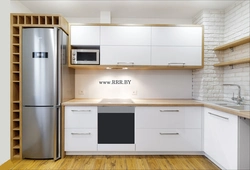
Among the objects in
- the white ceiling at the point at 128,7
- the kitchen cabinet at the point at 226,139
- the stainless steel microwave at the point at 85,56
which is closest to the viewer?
the kitchen cabinet at the point at 226,139

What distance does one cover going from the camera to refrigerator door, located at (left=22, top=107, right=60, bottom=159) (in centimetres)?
263

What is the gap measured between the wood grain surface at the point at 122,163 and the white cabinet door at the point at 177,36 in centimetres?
186

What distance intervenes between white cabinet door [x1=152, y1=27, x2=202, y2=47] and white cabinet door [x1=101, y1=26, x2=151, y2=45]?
0.48 ft

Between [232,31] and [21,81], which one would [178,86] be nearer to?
[232,31]

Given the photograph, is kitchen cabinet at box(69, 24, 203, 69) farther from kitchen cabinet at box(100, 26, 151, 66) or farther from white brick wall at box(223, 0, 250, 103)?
white brick wall at box(223, 0, 250, 103)

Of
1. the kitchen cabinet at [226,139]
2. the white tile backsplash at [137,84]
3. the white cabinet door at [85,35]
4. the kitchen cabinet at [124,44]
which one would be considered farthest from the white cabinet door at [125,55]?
the kitchen cabinet at [226,139]

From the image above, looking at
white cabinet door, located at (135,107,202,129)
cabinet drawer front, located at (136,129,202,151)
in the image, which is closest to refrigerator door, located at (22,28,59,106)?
white cabinet door, located at (135,107,202,129)

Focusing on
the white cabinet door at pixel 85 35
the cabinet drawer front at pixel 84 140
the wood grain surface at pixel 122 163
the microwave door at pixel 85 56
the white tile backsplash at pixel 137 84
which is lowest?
the wood grain surface at pixel 122 163

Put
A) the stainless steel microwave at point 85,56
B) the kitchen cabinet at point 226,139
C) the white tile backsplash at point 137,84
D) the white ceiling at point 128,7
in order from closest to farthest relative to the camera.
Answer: the kitchen cabinet at point 226,139, the white ceiling at point 128,7, the stainless steel microwave at point 85,56, the white tile backsplash at point 137,84

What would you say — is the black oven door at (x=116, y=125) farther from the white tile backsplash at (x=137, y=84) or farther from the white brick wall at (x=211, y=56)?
the white brick wall at (x=211, y=56)

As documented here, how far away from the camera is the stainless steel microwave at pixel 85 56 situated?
3037 millimetres

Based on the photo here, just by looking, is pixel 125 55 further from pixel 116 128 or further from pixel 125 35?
pixel 116 128
